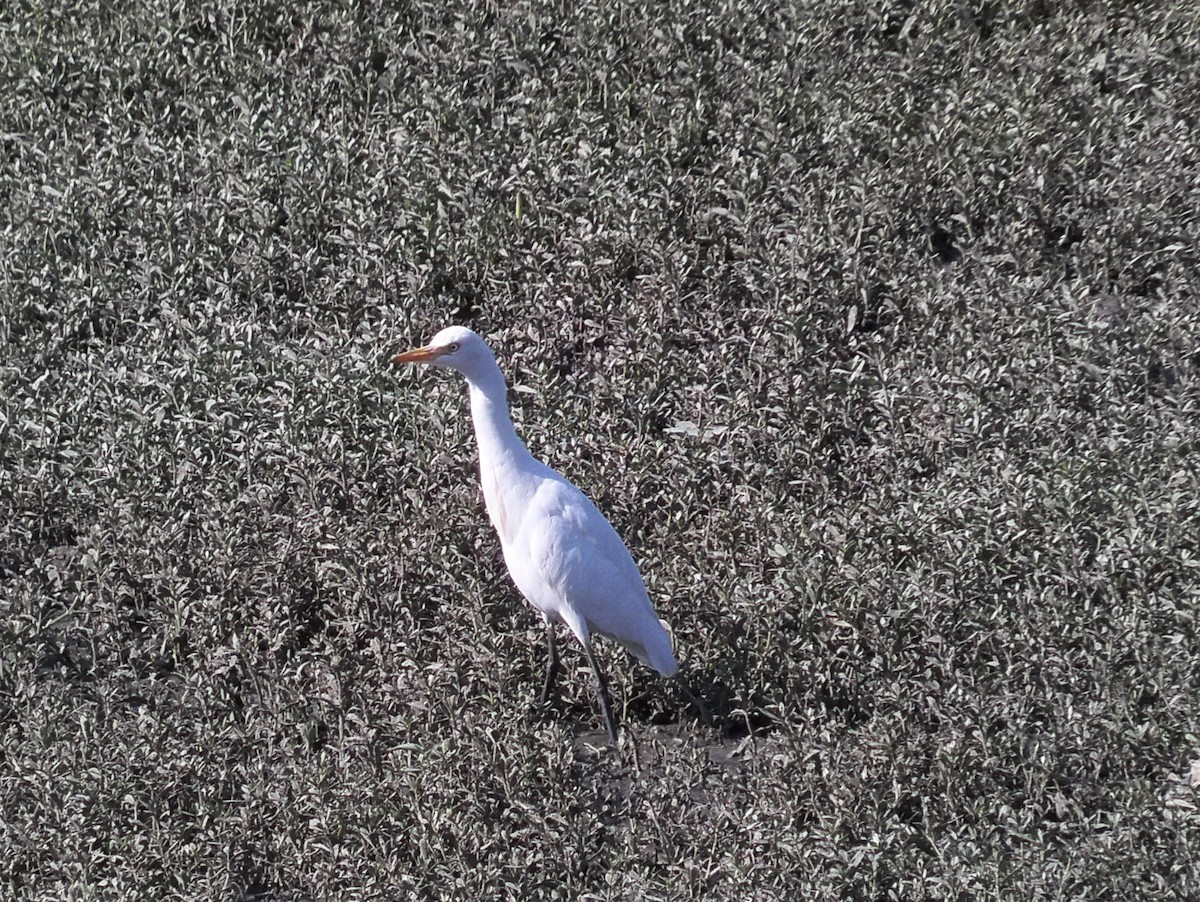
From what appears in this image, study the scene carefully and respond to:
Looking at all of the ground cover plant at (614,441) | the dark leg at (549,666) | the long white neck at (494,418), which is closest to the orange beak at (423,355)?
the long white neck at (494,418)

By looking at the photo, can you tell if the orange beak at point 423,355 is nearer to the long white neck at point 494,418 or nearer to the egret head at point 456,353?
the egret head at point 456,353

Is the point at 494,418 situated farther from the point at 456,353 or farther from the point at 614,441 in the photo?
the point at 614,441

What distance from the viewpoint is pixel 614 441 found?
614cm

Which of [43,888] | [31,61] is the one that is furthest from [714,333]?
[31,61]

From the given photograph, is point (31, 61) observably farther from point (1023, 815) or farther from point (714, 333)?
point (1023, 815)

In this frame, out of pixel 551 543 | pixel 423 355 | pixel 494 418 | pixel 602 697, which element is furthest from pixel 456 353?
pixel 602 697

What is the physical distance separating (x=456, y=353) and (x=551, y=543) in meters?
0.73

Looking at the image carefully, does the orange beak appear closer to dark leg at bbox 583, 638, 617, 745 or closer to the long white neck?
the long white neck

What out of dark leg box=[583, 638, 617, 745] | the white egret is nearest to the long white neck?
the white egret

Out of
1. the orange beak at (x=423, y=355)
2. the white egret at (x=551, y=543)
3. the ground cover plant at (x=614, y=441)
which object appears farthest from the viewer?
the orange beak at (x=423, y=355)

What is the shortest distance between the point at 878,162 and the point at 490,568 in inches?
121

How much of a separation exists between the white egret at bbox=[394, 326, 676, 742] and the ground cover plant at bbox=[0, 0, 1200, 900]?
0.27 metres

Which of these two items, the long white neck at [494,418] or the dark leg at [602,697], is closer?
the dark leg at [602,697]

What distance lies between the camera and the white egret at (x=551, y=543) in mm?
5113
